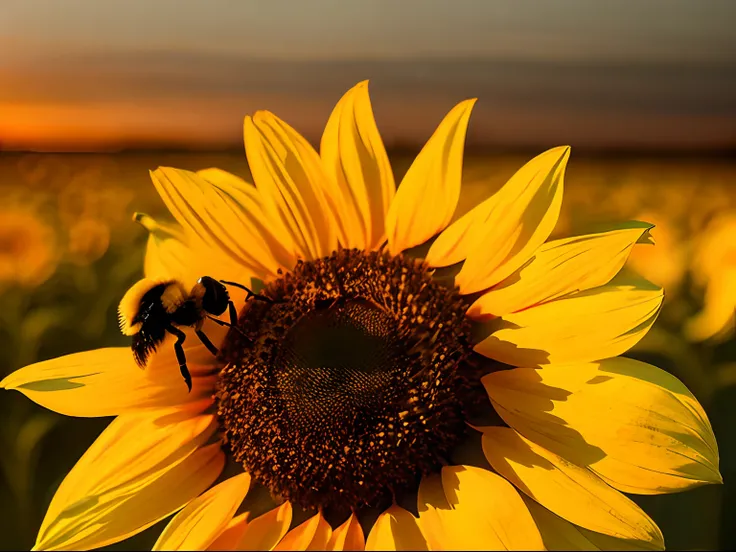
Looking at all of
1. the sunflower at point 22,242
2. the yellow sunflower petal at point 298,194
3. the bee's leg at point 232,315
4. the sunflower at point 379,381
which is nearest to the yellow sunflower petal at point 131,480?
the sunflower at point 379,381

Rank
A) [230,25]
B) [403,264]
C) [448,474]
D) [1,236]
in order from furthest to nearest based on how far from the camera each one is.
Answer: [1,236] < [230,25] < [403,264] < [448,474]

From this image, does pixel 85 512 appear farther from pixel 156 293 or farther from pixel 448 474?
pixel 448 474

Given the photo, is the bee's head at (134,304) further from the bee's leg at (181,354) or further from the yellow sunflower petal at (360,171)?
the yellow sunflower petal at (360,171)

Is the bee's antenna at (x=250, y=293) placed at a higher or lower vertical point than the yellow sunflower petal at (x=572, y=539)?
higher

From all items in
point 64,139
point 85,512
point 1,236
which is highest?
point 64,139

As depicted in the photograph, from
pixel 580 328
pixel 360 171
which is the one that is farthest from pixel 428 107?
pixel 580 328

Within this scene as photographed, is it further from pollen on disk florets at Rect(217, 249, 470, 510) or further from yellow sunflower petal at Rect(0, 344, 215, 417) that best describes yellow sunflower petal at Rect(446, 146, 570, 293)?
yellow sunflower petal at Rect(0, 344, 215, 417)

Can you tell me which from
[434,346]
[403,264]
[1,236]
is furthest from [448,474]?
[1,236]

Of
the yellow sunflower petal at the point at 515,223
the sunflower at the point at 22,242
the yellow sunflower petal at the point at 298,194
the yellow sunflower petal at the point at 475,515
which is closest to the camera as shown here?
the yellow sunflower petal at the point at 475,515
